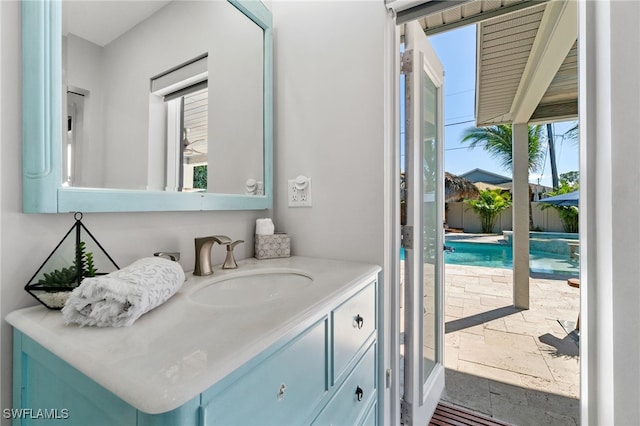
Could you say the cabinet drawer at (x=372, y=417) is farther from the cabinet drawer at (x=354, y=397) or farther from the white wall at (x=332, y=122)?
the white wall at (x=332, y=122)

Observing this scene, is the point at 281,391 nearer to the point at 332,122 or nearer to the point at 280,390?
the point at 280,390

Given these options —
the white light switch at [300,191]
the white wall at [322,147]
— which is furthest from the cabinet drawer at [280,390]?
the white light switch at [300,191]

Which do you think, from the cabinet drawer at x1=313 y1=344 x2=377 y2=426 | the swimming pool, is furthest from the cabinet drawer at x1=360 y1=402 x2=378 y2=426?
the swimming pool

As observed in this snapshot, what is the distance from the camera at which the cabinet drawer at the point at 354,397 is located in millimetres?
729

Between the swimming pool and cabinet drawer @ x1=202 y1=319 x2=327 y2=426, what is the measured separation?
4.96 metres

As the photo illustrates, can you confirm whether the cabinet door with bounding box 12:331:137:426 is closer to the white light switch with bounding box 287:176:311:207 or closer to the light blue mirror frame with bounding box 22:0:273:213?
the light blue mirror frame with bounding box 22:0:273:213

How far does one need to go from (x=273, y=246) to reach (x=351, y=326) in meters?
0.53

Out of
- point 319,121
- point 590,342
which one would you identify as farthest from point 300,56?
point 590,342

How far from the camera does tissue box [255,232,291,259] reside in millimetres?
1213

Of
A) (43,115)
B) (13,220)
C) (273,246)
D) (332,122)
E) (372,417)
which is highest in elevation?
(332,122)

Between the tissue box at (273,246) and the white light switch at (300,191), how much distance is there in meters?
0.17

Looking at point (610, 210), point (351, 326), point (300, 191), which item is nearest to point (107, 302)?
point (351, 326)

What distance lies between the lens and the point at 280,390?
540mm

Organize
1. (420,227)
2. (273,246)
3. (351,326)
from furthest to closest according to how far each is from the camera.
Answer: (420,227) → (273,246) → (351,326)
